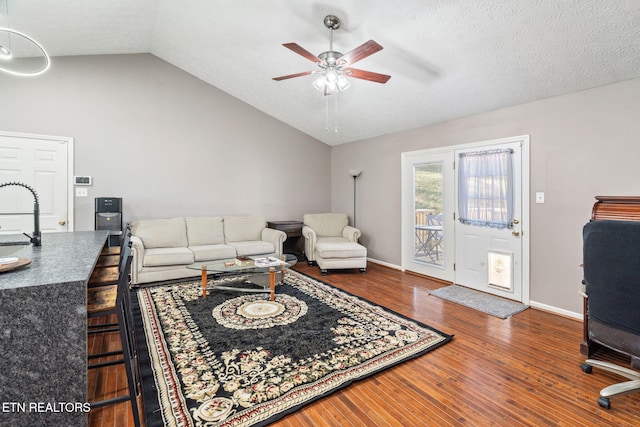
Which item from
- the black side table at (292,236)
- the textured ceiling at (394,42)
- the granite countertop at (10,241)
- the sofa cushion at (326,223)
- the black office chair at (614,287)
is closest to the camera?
the black office chair at (614,287)

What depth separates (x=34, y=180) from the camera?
13.5 feet

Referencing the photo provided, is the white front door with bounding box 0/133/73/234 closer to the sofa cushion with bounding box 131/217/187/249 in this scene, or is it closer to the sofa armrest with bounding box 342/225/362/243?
the sofa cushion with bounding box 131/217/187/249

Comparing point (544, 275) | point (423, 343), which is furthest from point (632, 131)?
point (423, 343)

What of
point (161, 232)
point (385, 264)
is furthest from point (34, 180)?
point (385, 264)

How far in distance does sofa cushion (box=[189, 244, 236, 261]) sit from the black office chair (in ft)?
13.3

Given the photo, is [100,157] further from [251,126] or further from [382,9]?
[382,9]

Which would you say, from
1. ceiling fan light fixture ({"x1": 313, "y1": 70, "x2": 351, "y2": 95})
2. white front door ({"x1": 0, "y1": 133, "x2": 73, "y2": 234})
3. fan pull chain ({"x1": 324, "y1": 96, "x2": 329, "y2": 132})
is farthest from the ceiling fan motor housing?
white front door ({"x1": 0, "y1": 133, "x2": 73, "y2": 234})

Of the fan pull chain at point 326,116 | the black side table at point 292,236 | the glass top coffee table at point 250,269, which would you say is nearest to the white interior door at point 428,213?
the fan pull chain at point 326,116

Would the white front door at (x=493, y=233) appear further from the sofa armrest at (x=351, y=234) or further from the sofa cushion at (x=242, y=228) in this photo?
the sofa cushion at (x=242, y=228)

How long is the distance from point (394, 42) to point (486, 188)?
7.05 feet

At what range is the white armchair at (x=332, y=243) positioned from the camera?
4887mm

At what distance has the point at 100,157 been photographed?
455 cm

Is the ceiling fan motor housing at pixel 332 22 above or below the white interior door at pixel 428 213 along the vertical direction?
above

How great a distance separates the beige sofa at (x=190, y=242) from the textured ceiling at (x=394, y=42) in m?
2.27
